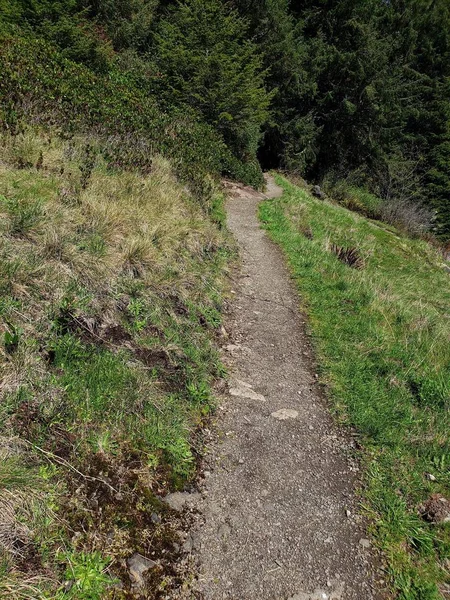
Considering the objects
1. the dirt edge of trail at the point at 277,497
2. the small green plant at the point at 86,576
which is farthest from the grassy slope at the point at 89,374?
the dirt edge of trail at the point at 277,497

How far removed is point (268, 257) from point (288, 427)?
489cm

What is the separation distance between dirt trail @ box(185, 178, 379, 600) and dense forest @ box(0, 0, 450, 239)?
16.7 ft

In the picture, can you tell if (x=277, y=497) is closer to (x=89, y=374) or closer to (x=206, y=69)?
(x=89, y=374)

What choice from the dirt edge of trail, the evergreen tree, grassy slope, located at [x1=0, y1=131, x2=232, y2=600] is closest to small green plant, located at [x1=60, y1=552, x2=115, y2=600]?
grassy slope, located at [x1=0, y1=131, x2=232, y2=600]

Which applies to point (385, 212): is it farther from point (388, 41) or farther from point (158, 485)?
point (158, 485)

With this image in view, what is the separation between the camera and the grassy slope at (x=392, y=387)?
289 cm

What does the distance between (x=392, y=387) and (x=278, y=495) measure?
209cm

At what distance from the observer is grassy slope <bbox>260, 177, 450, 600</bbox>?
2.89 m

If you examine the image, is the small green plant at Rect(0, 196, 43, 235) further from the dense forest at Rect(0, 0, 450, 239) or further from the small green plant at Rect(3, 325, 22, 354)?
the dense forest at Rect(0, 0, 450, 239)

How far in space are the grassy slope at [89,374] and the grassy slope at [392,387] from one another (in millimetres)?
1540

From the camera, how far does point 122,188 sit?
6320 mm

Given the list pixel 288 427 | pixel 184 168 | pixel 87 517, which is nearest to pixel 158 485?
pixel 87 517

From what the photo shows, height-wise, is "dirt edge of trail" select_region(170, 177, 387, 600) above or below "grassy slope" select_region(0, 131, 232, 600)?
below

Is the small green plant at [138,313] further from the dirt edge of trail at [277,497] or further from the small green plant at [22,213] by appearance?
the small green plant at [22,213]
